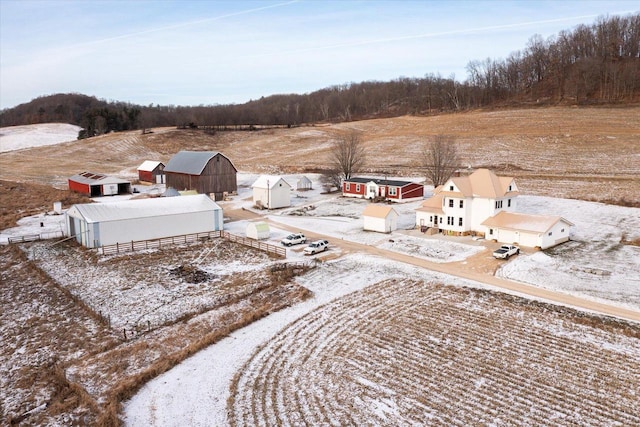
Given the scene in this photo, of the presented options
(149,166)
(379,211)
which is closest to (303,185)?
(379,211)

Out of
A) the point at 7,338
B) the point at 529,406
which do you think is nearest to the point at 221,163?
the point at 7,338

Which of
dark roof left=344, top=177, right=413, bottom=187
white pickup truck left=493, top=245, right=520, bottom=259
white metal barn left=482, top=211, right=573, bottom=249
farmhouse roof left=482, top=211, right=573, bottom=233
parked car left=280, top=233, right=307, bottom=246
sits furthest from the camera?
dark roof left=344, top=177, right=413, bottom=187

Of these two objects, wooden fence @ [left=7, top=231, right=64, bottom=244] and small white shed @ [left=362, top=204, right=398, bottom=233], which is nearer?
wooden fence @ [left=7, top=231, right=64, bottom=244]

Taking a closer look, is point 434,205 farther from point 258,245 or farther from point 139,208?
point 139,208

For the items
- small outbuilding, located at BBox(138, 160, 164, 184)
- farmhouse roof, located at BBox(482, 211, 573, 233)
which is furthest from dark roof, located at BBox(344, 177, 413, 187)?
A: small outbuilding, located at BBox(138, 160, 164, 184)

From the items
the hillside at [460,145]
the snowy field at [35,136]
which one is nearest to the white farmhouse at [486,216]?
the hillside at [460,145]

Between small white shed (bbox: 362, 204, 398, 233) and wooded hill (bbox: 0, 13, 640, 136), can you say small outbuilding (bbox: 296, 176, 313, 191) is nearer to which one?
small white shed (bbox: 362, 204, 398, 233)
